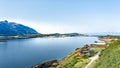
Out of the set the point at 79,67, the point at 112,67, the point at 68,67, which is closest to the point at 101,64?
the point at 112,67

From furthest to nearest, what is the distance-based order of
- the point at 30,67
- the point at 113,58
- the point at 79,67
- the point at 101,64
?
1. the point at 30,67
2. the point at 79,67
3. the point at 101,64
4. the point at 113,58

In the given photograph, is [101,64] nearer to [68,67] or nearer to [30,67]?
[68,67]

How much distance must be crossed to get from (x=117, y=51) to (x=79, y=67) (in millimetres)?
23573

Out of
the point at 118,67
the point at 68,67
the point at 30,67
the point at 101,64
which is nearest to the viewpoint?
the point at 118,67

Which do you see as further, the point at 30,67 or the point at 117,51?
the point at 30,67

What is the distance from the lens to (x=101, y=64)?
38.7 metres

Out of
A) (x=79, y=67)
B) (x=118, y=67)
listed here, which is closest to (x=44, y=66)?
(x=79, y=67)

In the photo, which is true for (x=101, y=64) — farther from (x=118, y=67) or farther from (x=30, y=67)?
(x=30, y=67)

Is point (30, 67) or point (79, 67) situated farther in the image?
point (30, 67)

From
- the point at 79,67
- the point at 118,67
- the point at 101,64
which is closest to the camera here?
the point at 118,67

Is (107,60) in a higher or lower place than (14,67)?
higher

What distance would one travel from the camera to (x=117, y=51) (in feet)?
123

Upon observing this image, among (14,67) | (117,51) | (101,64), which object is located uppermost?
(117,51)

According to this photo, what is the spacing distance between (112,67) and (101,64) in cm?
509
